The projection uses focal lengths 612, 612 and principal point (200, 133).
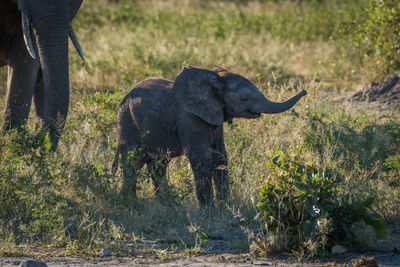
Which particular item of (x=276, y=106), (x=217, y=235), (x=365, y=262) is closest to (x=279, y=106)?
(x=276, y=106)

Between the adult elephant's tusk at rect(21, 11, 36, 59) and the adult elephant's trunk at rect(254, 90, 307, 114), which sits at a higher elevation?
the adult elephant's tusk at rect(21, 11, 36, 59)

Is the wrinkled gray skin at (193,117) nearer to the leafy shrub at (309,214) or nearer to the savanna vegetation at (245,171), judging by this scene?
the savanna vegetation at (245,171)

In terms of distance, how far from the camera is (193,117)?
637 centimetres

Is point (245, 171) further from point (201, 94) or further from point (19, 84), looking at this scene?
point (19, 84)

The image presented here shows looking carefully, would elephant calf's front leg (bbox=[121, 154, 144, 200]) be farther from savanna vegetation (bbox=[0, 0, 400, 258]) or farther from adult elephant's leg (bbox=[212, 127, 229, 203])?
adult elephant's leg (bbox=[212, 127, 229, 203])

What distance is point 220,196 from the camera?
20.9ft

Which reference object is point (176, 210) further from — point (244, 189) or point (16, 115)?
point (16, 115)

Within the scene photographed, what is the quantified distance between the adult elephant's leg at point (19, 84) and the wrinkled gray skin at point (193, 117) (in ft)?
4.93

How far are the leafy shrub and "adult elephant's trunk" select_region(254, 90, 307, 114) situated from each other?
2.65ft

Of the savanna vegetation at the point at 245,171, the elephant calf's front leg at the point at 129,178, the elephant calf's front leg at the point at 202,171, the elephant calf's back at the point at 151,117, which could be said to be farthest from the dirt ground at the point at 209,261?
the elephant calf's back at the point at 151,117

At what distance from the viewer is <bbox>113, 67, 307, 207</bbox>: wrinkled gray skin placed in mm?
6250

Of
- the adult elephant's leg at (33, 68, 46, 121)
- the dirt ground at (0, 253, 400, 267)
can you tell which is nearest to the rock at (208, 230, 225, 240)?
the dirt ground at (0, 253, 400, 267)

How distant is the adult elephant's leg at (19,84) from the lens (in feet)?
24.8

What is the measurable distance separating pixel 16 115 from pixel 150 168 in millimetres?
1899
